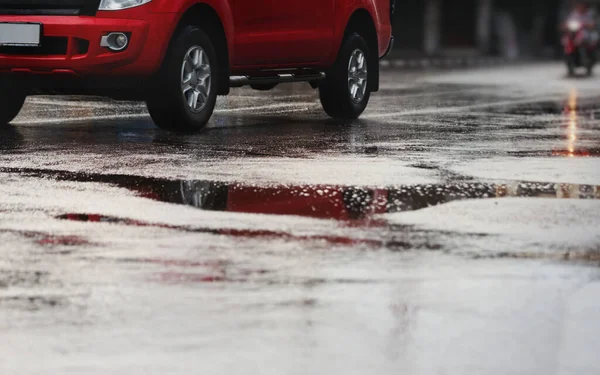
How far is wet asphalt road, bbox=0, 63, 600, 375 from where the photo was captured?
466 cm

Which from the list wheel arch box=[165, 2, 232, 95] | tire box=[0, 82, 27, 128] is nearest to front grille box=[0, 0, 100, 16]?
wheel arch box=[165, 2, 232, 95]

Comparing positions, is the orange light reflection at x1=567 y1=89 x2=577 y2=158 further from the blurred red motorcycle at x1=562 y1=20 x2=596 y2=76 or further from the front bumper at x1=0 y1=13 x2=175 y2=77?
the blurred red motorcycle at x1=562 y1=20 x2=596 y2=76

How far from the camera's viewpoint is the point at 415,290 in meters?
5.54

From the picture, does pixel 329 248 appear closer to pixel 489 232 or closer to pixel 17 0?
pixel 489 232

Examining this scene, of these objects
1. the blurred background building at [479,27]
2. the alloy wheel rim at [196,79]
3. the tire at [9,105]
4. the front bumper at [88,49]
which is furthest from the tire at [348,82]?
the blurred background building at [479,27]

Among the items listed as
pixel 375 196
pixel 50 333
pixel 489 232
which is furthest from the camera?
pixel 375 196

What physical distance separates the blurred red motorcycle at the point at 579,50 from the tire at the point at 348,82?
16.0 m

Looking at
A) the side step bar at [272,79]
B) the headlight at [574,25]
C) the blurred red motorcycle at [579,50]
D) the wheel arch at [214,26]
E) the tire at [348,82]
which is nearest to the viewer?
the wheel arch at [214,26]

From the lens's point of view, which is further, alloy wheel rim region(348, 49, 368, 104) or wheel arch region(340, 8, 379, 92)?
wheel arch region(340, 8, 379, 92)

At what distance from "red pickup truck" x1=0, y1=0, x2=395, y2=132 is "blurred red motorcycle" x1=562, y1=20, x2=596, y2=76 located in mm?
17539

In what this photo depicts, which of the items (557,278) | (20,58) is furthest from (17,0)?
(557,278)

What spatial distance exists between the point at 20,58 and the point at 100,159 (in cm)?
167

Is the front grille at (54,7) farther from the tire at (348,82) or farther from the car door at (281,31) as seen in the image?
the tire at (348,82)

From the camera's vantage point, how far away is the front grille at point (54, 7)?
11125 mm
